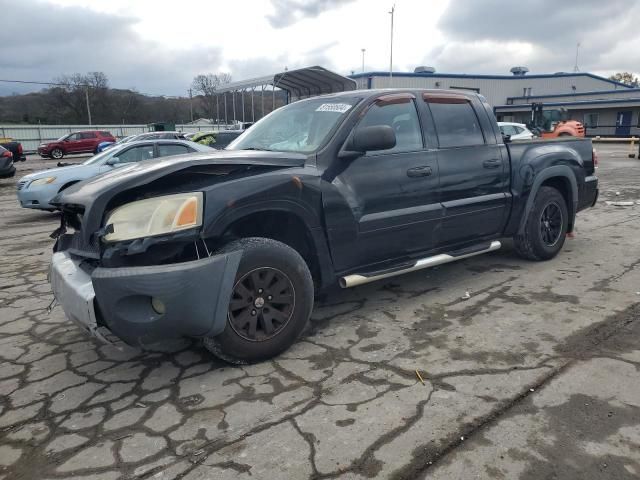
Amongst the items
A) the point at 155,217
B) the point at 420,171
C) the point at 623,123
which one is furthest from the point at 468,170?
the point at 623,123

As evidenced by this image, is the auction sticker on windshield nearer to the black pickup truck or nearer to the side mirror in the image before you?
the black pickup truck

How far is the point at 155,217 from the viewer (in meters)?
2.77

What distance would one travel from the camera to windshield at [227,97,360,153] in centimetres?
378

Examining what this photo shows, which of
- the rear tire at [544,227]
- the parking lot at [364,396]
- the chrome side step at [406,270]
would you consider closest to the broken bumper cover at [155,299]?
the parking lot at [364,396]

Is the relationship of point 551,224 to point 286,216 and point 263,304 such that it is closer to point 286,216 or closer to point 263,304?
point 286,216

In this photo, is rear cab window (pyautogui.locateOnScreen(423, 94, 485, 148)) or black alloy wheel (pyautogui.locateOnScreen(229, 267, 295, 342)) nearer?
black alloy wheel (pyautogui.locateOnScreen(229, 267, 295, 342))

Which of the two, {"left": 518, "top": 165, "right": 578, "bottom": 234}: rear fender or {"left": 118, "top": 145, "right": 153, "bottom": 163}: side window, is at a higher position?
{"left": 118, "top": 145, "right": 153, "bottom": 163}: side window

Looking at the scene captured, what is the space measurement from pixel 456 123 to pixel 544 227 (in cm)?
178

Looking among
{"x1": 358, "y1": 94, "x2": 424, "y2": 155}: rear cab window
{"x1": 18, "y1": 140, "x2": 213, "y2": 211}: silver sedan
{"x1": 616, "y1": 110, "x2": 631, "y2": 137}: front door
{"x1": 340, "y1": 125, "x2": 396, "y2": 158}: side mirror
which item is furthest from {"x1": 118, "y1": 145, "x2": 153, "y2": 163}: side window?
{"x1": 616, "y1": 110, "x2": 631, "y2": 137}: front door

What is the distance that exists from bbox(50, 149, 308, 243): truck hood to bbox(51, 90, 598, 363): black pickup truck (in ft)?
0.03

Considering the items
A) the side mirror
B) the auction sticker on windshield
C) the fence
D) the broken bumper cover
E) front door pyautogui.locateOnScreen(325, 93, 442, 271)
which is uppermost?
the fence

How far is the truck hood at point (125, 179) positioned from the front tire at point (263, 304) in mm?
533

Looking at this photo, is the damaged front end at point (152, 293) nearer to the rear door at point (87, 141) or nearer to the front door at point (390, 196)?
the front door at point (390, 196)

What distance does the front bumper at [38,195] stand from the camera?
9078 mm
